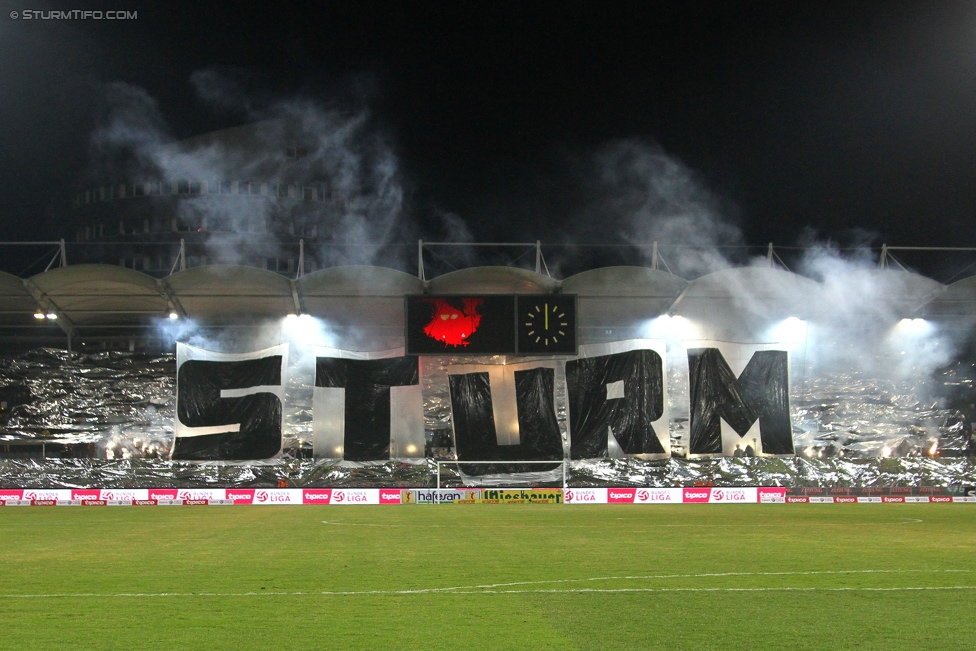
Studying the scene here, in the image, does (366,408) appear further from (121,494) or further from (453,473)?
(121,494)

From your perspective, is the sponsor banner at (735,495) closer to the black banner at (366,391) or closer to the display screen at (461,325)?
the display screen at (461,325)

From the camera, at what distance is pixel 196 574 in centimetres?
990

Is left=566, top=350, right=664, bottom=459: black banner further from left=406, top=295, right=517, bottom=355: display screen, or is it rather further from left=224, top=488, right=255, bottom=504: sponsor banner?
left=224, top=488, right=255, bottom=504: sponsor banner

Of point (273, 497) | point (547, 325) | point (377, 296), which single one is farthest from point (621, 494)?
point (273, 497)

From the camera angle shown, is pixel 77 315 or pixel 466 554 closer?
Result: pixel 466 554

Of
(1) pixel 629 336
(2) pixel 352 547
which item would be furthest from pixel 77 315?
(2) pixel 352 547

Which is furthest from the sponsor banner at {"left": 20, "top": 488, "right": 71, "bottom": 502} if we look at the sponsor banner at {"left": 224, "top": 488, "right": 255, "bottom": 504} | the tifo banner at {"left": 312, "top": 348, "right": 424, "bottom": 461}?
the tifo banner at {"left": 312, "top": 348, "right": 424, "bottom": 461}

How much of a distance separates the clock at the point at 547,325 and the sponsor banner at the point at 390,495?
6189 mm

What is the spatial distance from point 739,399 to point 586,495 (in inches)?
290

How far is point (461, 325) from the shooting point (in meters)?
30.6

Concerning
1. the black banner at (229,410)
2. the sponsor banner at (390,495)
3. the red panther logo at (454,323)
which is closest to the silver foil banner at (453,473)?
the black banner at (229,410)

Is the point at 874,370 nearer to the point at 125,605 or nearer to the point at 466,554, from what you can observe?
the point at 466,554

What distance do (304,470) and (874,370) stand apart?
22133 millimetres

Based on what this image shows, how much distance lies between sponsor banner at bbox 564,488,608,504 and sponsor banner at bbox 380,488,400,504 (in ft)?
18.2
